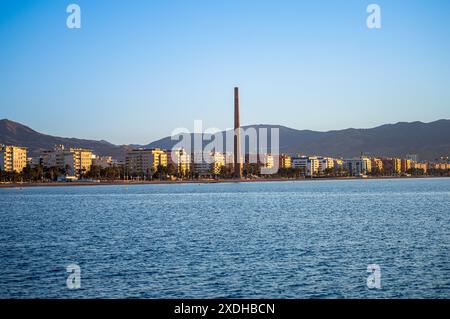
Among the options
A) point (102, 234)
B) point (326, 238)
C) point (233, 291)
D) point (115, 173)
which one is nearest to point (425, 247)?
point (326, 238)

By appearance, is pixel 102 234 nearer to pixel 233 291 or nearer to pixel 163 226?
pixel 163 226

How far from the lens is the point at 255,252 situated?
28.5m

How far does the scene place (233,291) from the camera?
19891 mm

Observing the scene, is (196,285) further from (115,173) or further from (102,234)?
(115,173)

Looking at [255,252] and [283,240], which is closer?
[255,252]
